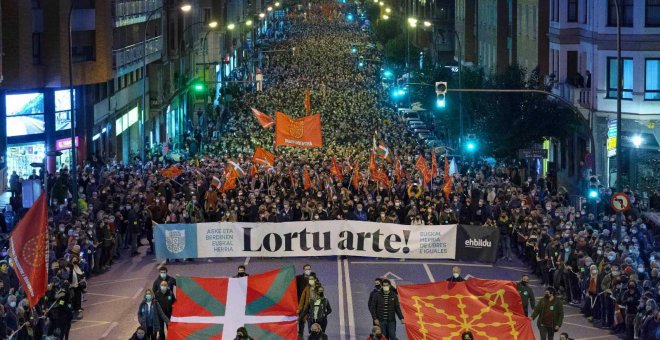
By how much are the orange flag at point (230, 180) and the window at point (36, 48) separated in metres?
15.0

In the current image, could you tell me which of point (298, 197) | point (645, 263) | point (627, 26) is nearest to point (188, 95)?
point (627, 26)

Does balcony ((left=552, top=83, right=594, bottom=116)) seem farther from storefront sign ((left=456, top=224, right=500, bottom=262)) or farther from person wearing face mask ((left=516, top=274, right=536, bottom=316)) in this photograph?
person wearing face mask ((left=516, top=274, right=536, bottom=316))

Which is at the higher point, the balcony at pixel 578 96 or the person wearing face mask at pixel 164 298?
the balcony at pixel 578 96

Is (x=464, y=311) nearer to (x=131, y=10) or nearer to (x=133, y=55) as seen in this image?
(x=133, y=55)

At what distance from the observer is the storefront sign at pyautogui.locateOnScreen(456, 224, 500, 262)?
35625mm

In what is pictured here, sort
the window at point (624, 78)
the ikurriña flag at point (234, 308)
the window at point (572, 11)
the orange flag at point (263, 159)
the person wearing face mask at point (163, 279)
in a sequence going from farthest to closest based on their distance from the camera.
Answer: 1. the window at point (572, 11)
2. the window at point (624, 78)
3. the orange flag at point (263, 159)
4. the person wearing face mask at point (163, 279)
5. the ikurriña flag at point (234, 308)

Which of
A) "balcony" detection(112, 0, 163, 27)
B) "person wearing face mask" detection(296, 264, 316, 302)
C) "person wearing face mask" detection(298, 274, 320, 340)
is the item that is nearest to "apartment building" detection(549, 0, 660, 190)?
"balcony" detection(112, 0, 163, 27)

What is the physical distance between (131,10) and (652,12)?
2838cm

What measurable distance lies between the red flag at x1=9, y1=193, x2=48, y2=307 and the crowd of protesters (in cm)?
87

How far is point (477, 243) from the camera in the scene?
35.8m

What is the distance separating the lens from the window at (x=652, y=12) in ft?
166

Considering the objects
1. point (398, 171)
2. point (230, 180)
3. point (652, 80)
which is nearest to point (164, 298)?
point (230, 180)

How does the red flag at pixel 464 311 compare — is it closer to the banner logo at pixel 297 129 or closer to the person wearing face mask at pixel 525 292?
the person wearing face mask at pixel 525 292

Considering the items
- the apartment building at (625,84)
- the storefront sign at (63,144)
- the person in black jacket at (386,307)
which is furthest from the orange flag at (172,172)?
the person in black jacket at (386,307)
